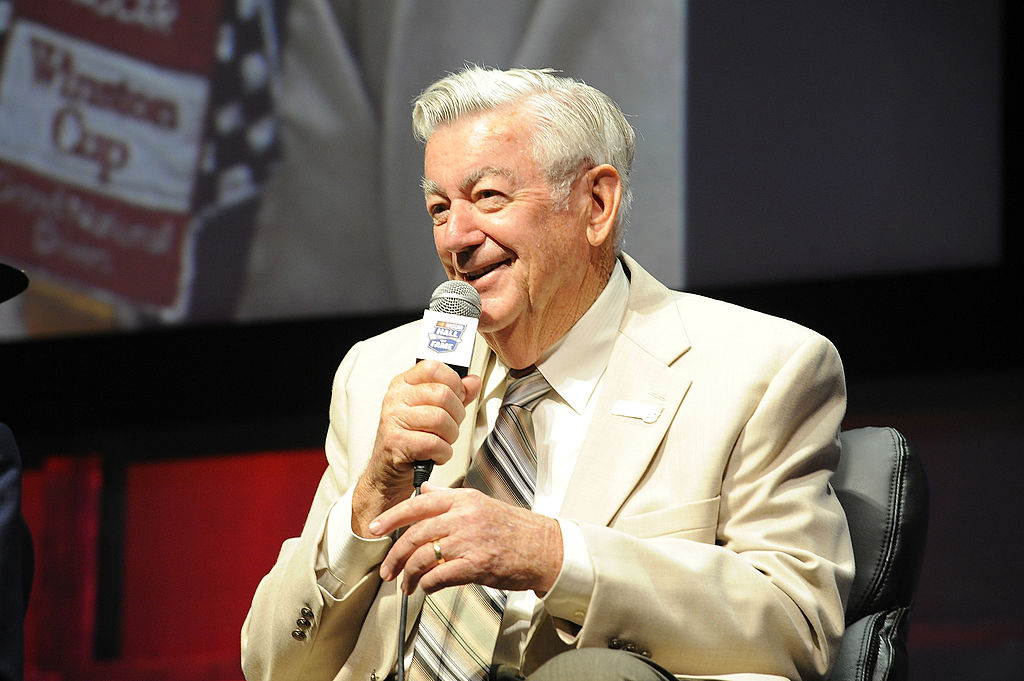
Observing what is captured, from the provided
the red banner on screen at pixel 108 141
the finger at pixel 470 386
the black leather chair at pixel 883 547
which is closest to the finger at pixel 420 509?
the finger at pixel 470 386

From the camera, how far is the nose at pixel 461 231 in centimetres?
175

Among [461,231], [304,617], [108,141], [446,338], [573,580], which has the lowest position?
[304,617]

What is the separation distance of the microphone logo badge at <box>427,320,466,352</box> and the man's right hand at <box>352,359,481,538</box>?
0.03 metres

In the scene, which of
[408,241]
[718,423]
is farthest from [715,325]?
[408,241]

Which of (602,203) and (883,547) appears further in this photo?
(602,203)

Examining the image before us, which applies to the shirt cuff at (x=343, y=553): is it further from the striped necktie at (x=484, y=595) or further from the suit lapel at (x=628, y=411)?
the suit lapel at (x=628, y=411)

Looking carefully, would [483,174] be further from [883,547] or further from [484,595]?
[883,547]

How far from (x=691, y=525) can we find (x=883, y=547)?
0.33 meters

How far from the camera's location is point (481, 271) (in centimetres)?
177

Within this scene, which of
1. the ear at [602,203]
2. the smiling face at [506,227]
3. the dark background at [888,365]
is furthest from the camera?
the dark background at [888,365]

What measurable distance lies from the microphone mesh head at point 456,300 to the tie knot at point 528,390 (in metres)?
0.27

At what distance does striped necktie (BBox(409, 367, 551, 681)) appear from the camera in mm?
1617

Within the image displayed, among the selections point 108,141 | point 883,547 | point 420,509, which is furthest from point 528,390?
point 108,141

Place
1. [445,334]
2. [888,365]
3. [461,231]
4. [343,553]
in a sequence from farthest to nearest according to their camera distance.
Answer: [888,365] < [461,231] < [343,553] < [445,334]
